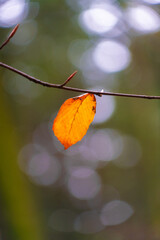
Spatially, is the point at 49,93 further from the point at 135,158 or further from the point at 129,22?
the point at 135,158

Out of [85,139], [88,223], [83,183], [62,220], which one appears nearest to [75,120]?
[85,139]

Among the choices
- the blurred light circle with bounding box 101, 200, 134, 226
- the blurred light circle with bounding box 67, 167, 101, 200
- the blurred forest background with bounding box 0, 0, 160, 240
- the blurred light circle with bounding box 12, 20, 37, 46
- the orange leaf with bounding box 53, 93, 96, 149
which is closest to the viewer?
the orange leaf with bounding box 53, 93, 96, 149

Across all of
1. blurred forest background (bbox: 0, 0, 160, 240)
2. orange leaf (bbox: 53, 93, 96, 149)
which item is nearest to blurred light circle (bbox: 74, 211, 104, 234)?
blurred forest background (bbox: 0, 0, 160, 240)

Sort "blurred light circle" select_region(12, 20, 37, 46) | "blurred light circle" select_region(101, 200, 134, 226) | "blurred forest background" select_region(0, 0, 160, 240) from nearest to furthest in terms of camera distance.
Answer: "blurred forest background" select_region(0, 0, 160, 240) → "blurred light circle" select_region(12, 20, 37, 46) → "blurred light circle" select_region(101, 200, 134, 226)

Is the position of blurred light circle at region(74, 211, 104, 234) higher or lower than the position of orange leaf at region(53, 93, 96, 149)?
lower

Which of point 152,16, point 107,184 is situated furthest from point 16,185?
point 107,184

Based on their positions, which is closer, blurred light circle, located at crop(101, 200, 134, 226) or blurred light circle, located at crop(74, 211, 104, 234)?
blurred light circle, located at crop(74, 211, 104, 234)

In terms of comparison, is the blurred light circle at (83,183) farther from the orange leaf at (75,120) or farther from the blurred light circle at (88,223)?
the orange leaf at (75,120)

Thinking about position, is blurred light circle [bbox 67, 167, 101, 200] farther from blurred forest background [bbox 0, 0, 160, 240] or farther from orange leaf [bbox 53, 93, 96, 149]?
orange leaf [bbox 53, 93, 96, 149]
